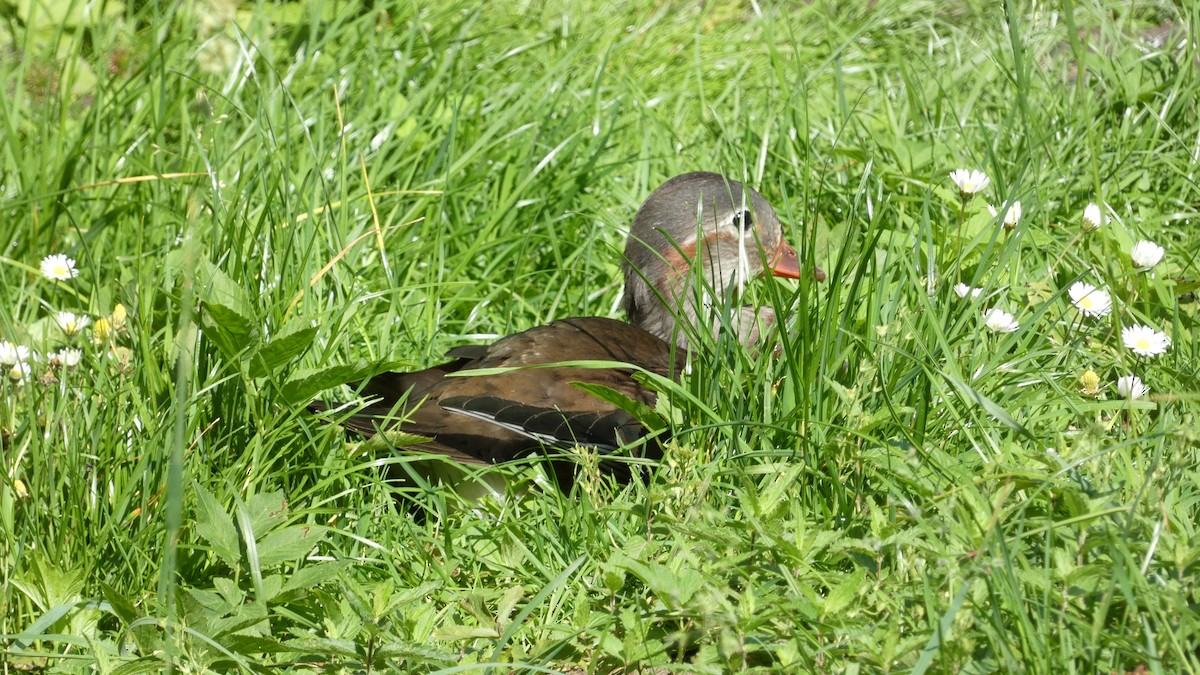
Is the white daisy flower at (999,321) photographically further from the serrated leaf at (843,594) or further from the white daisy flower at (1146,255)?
the serrated leaf at (843,594)

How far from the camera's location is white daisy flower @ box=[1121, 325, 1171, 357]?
313 centimetres

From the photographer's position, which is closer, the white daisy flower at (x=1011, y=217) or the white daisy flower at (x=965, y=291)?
the white daisy flower at (x=965, y=291)

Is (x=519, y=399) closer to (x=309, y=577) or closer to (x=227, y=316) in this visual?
(x=227, y=316)

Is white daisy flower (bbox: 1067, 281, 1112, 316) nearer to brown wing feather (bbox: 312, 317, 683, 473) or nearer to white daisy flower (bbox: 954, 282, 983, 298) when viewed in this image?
white daisy flower (bbox: 954, 282, 983, 298)

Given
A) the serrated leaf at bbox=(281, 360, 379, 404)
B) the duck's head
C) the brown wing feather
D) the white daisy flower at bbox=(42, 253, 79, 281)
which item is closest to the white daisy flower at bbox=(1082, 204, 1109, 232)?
the duck's head

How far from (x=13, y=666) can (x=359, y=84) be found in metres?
3.14

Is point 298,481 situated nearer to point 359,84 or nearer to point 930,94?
point 359,84

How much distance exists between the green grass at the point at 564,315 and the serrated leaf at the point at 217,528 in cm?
2

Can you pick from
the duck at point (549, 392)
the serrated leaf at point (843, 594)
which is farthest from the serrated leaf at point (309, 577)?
the serrated leaf at point (843, 594)

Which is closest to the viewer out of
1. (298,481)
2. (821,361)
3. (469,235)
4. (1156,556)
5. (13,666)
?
(1156,556)

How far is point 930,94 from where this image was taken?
5.46 meters

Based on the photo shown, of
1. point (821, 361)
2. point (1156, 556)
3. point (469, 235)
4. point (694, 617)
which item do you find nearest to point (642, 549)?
point (694, 617)

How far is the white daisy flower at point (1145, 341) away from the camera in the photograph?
3.13 m

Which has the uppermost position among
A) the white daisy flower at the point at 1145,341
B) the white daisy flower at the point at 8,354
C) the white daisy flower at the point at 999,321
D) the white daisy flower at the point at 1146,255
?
the white daisy flower at the point at 8,354
